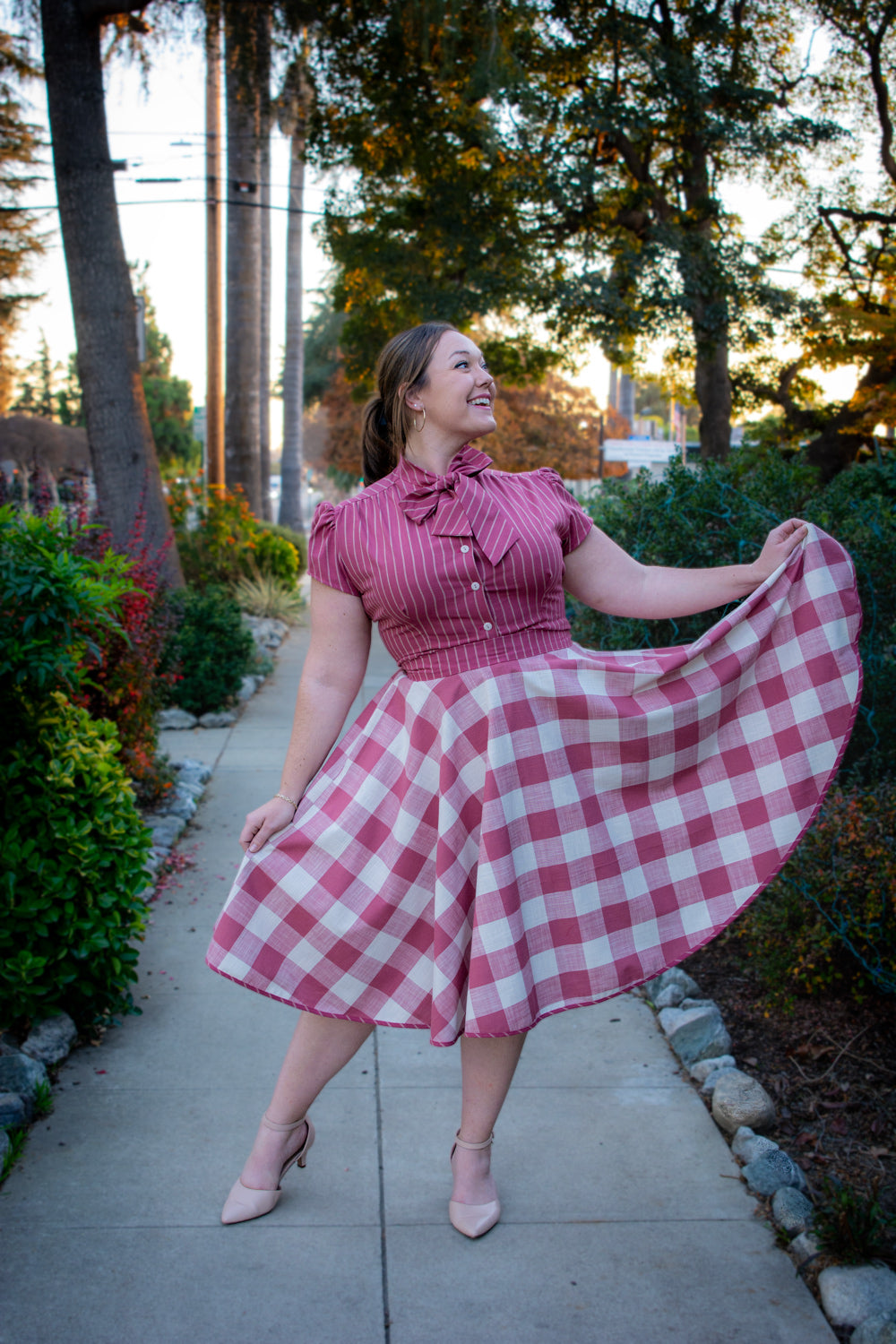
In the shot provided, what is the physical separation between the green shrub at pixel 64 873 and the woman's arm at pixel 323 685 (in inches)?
35.4

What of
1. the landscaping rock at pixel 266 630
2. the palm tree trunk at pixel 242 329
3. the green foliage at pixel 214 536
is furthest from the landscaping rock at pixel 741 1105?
the palm tree trunk at pixel 242 329

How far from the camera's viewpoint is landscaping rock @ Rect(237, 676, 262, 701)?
29.1 ft

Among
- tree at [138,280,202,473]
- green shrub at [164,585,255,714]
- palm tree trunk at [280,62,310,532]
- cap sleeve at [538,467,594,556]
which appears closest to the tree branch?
green shrub at [164,585,255,714]

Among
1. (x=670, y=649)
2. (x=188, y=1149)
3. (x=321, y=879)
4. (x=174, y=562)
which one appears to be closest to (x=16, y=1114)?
(x=188, y=1149)

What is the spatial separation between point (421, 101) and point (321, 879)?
985 centimetres

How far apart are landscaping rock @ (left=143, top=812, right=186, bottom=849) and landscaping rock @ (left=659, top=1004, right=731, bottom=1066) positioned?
8.45ft

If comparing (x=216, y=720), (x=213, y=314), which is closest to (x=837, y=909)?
(x=216, y=720)

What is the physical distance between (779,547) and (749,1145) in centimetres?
146

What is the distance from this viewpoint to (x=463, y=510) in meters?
2.29

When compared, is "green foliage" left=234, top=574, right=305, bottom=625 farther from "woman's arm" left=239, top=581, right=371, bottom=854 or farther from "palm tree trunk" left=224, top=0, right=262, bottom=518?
"woman's arm" left=239, top=581, right=371, bottom=854

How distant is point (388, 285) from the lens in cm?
1163

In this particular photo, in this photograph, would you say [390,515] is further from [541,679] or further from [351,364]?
[351,364]

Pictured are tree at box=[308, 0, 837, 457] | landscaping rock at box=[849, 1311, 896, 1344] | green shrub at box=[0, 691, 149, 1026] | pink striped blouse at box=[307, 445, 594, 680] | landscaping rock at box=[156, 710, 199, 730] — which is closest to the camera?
landscaping rock at box=[849, 1311, 896, 1344]

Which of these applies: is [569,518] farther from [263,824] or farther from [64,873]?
[64,873]
